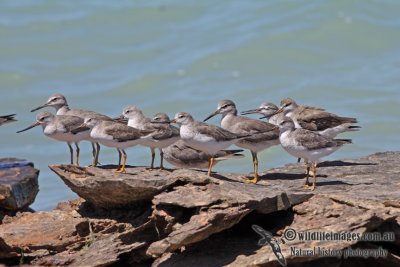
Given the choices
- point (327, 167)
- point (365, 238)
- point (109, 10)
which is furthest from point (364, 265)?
point (109, 10)

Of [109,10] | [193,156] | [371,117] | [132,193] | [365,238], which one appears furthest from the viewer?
[109,10]

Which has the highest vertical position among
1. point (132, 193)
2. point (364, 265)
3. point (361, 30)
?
point (361, 30)

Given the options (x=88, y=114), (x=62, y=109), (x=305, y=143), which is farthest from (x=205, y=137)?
(x=62, y=109)

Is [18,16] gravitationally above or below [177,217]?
above

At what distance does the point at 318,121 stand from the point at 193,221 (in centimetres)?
577

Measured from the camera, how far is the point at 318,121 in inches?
664

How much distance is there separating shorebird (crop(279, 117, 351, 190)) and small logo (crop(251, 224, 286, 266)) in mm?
2268

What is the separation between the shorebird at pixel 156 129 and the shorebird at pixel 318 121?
2.46 metres

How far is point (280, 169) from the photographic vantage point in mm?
15562

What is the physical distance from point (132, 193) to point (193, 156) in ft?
8.94

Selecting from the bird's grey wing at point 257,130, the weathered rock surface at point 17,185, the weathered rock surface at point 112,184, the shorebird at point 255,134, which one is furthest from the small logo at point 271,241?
the weathered rock surface at point 17,185

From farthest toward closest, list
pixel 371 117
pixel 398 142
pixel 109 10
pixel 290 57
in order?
pixel 109 10
pixel 290 57
pixel 371 117
pixel 398 142

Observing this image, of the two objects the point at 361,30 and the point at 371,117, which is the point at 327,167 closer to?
the point at 371,117

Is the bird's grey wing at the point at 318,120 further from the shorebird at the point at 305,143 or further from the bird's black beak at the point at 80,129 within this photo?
the bird's black beak at the point at 80,129
